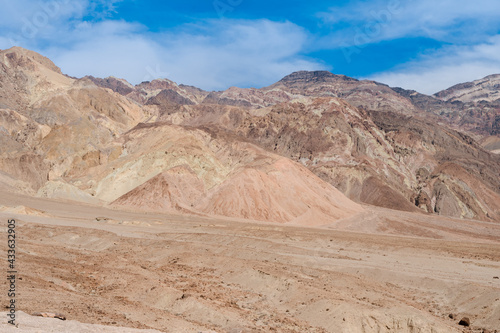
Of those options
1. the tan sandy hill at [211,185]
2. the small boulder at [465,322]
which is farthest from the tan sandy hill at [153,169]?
the small boulder at [465,322]

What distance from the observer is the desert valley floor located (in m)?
16.9

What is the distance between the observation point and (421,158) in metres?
136

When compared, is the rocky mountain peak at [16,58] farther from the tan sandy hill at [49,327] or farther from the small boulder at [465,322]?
the small boulder at [465,322]

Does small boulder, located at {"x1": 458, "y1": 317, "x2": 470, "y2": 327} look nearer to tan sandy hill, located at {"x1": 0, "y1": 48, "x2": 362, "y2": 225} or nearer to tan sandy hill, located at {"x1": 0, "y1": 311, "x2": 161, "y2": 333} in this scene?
Result: tan sandy hill, located at {"x1": 0, "y1": 311, "x2": 161, "y2": 333}

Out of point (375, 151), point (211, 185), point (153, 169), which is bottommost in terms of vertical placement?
point (211, 185)

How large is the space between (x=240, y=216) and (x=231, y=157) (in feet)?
99.3

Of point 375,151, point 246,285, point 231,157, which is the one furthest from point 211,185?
point 375,151

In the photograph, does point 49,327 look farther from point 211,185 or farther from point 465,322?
point 211,185

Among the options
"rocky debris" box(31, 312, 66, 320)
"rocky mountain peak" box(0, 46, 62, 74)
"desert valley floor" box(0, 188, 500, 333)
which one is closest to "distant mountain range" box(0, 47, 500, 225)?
"rocky mountain peak" box(0, 46, 62, 74)

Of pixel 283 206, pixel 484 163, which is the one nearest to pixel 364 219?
pixel 283 206

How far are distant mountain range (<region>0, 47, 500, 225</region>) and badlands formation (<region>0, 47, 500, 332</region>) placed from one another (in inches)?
15.5

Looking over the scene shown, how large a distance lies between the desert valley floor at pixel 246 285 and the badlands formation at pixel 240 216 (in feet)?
0.39

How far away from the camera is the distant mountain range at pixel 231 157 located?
3039 inches

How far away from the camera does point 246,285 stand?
2492 cm
